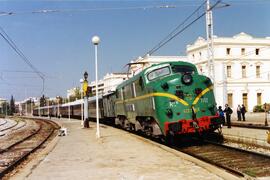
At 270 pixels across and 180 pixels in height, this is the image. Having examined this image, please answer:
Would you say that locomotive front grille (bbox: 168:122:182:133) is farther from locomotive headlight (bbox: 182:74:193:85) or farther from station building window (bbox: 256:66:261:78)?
station building window (bbox: 256:66:261:78)

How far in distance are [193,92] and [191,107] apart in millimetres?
618

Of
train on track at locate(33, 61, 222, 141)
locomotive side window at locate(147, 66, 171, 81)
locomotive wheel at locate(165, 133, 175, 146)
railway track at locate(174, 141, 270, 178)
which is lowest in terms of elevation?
railway track at locate(174, 141, 270, 178)

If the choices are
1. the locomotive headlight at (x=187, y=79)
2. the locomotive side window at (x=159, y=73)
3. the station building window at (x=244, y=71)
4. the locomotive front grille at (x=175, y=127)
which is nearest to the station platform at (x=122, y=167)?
the locomotive front grille at (x=175, y=127)

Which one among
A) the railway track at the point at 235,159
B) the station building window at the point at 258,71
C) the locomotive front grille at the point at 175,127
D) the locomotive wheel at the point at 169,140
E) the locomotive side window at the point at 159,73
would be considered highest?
the station building window at the point at 258,71

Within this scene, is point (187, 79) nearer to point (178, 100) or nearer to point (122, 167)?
point (178, 100)

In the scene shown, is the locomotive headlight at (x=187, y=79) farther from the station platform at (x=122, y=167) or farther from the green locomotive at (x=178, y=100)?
the station platform at (x=122, y=167)

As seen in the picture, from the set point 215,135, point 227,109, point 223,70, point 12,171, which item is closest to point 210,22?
point 227,109

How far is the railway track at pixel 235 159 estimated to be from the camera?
34.5 ft

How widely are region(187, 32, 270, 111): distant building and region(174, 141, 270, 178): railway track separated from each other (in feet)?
183

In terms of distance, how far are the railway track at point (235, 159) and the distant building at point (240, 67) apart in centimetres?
5564

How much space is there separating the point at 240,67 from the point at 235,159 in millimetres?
64177

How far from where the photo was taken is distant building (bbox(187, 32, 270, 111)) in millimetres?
72438

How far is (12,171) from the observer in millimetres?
12578

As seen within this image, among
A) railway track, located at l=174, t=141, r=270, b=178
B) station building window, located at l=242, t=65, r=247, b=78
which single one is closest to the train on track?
railway track, located at l=174, t=141, r=270, b=178
